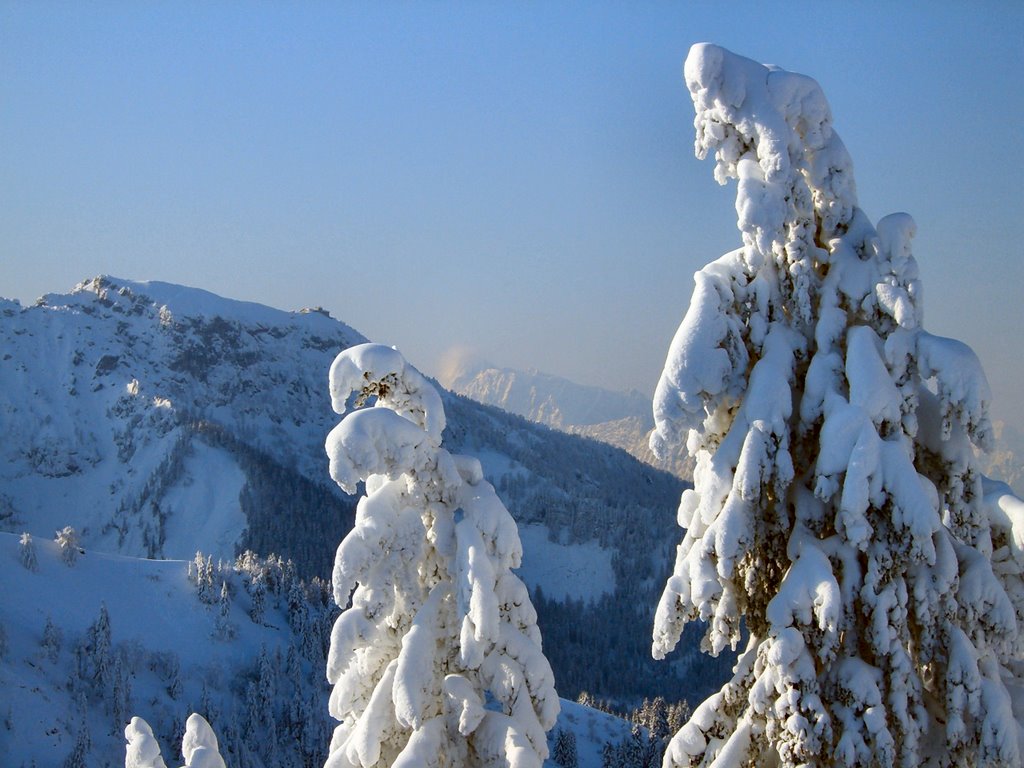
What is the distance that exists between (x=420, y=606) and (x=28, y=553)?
9424cm

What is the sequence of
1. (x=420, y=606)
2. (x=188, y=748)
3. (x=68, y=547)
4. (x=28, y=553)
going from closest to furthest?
1. (x=420, y=606)
2. (x=188, y=748)
3. (x=28, y=553)
4. (x=68, y=547)

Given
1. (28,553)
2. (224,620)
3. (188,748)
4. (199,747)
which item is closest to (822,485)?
(199,747)

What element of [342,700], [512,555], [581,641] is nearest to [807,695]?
[512,555]

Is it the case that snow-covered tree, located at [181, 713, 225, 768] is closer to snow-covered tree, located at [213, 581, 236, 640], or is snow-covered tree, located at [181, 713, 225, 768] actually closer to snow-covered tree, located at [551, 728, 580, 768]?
snow-covered tree, located at [551, 728, 580, 768]

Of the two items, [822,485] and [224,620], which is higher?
[822,485]

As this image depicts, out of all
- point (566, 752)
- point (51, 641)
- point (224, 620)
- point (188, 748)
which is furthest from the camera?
point (224, 620)

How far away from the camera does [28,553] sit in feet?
305

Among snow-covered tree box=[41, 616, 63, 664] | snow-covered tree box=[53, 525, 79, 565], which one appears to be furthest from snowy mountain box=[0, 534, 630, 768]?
snow-covered tree box=[53, 525, 79, 565]

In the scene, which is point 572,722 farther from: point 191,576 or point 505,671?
point 505,671

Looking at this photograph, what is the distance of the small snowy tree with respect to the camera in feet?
302

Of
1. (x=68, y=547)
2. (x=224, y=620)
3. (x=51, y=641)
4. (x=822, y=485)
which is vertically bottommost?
(x=51, y=641)

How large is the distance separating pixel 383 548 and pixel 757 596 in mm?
3438

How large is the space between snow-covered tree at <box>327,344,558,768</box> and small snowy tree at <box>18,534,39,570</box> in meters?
92.4

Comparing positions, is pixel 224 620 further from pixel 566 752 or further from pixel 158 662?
pixel 566 752
